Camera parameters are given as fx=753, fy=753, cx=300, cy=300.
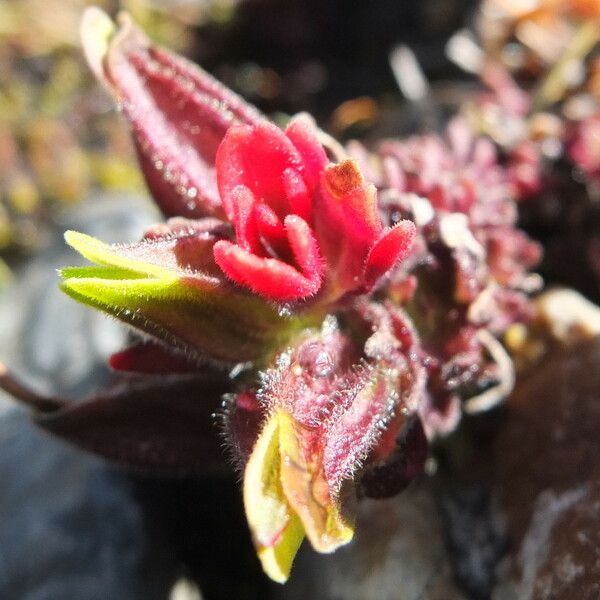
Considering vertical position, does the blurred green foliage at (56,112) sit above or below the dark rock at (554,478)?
above

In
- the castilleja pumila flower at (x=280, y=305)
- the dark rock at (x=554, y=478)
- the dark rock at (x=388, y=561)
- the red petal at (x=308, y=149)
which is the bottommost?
the dark rock at (x=388, y=561)

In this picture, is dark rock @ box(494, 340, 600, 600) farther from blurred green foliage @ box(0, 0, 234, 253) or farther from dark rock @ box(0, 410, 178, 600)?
blurred green foliage @ box(0, 0, 234, 253)

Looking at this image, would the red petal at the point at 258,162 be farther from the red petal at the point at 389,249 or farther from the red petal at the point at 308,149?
the red petal at the point at 389,249

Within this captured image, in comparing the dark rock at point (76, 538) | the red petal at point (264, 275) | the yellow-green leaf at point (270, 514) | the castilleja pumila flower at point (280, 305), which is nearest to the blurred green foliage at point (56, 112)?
the dark rock at point (76, 538)

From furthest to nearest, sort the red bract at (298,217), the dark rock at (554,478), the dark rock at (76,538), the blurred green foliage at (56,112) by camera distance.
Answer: the blurred green foliage at (56,112), the dark rock at (76,538), the dark rock at (554,478), the red bract at (298,217)

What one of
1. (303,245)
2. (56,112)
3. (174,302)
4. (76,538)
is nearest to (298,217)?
(303,245)

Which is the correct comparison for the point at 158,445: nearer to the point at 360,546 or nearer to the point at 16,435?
the point at 360,546

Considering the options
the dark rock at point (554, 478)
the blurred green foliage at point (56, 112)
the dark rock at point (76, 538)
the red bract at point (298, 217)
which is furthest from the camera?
the blurred green foliage at point (56, 112)

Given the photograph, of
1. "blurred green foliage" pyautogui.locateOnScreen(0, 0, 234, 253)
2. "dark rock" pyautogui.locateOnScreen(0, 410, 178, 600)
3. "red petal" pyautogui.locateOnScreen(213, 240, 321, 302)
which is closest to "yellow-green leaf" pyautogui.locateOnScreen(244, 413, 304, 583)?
"red petal" pyautogui.locateOnScreen(213, 240, 321, 302)
